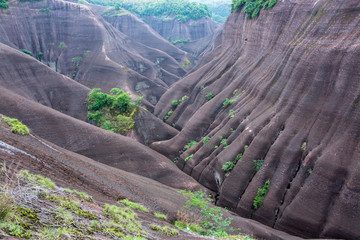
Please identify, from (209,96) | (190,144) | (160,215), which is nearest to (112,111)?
(190,144)

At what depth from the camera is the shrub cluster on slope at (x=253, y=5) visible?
3477 cm

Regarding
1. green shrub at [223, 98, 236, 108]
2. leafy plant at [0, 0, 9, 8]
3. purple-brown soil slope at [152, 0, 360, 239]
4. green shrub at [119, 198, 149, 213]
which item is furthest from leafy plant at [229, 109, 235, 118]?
leafy plant at [0, 0, 9, 8]

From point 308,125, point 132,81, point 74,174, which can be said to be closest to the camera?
point 74,174

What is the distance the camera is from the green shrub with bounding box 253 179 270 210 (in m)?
22.1

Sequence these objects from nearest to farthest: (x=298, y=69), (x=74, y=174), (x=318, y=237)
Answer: (x=74, y=174), (x=318, y=237), (x=298, y=69)

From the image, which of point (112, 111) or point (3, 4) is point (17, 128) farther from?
point (3, 4)

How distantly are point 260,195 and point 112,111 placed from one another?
23983mm

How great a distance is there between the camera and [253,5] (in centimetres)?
3906

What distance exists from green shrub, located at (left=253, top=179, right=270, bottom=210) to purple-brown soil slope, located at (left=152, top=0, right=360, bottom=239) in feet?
0.76

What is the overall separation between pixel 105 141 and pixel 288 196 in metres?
18.1

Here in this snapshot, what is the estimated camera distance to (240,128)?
2798cm

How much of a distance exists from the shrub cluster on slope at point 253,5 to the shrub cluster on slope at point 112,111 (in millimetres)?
21056

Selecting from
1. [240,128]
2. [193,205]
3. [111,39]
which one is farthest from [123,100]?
[111,39]

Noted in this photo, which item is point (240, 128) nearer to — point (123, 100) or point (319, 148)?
point (319, 148)
